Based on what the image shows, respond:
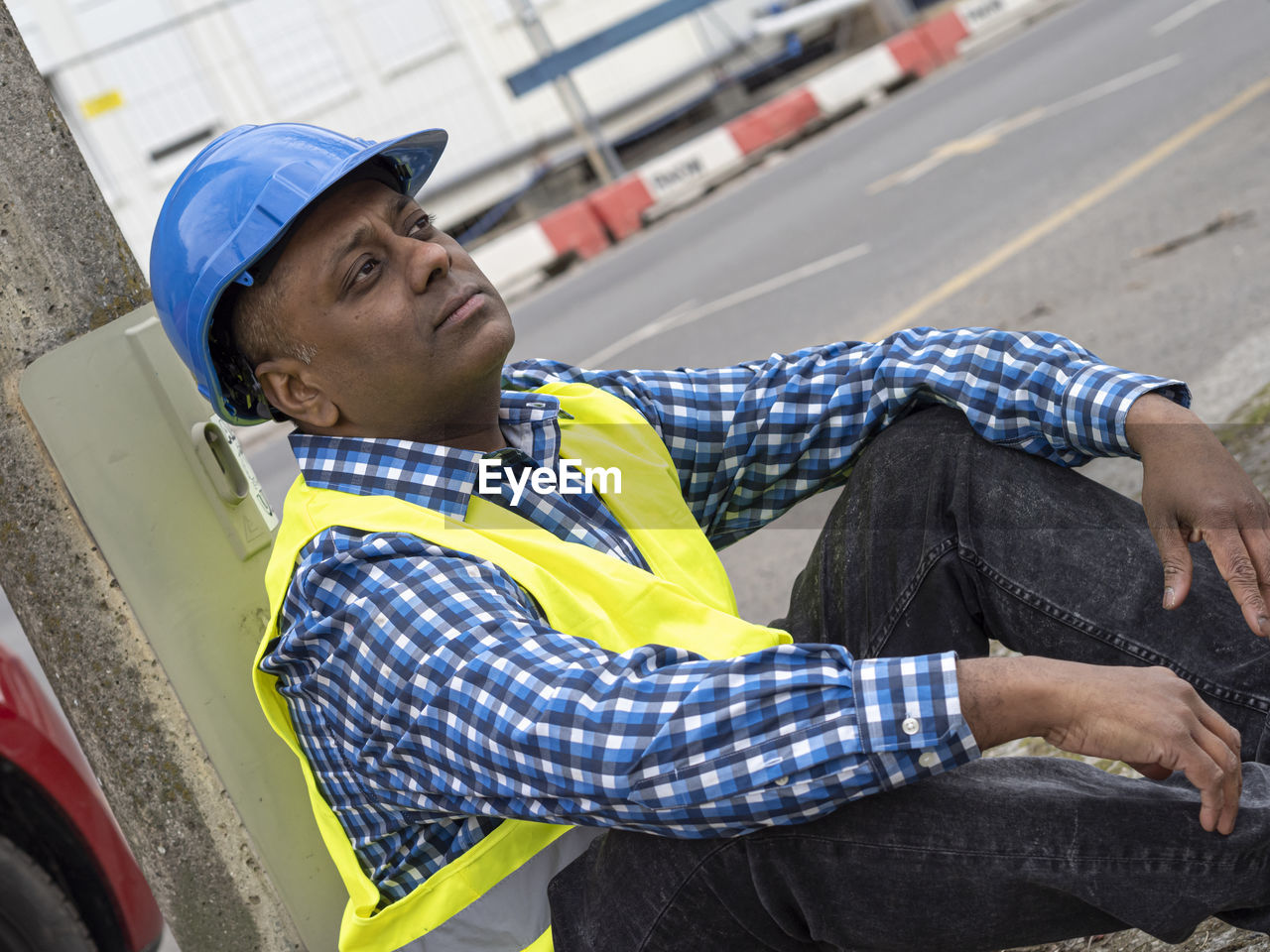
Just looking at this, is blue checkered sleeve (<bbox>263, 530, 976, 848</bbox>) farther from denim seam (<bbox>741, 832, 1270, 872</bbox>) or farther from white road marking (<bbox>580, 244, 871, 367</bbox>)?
white road marking (<bbox>580, 244, 871, 367</bbox>)

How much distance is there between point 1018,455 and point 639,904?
36.7 inches

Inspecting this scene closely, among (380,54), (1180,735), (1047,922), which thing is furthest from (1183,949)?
(380,54)

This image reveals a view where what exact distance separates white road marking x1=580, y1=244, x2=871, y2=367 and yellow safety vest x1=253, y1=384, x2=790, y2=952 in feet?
22.1

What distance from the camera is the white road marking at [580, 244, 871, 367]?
28.2 feet

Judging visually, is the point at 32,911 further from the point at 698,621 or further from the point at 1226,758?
the point at 1226,758

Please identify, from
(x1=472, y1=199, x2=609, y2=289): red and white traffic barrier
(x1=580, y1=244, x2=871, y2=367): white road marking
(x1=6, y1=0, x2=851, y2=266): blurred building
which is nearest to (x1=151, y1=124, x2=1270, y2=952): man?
(x1=580, y1=244, x2=871, y2=367): white road marking

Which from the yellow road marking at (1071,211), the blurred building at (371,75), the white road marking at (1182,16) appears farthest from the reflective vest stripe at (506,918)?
the blurred building at (371,75)

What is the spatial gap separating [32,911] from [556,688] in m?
2.02

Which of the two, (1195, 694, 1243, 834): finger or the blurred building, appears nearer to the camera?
(1195, 694, 1243, 834): finger

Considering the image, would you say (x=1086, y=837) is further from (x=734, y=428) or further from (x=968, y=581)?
(x=734, y=428)

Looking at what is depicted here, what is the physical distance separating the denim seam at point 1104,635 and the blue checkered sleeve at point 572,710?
0.54 m

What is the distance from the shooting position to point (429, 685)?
167 centimetres

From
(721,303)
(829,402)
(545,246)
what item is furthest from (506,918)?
(545,246)

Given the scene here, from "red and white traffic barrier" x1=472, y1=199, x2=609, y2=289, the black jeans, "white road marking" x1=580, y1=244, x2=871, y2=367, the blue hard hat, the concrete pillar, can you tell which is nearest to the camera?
the black jeans
